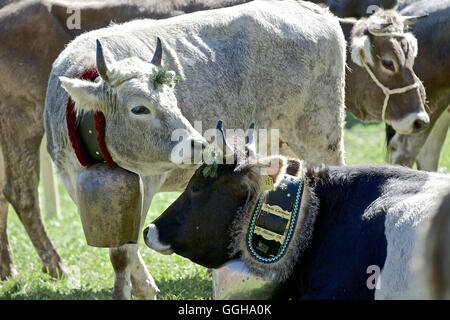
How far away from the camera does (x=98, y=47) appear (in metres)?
4.74

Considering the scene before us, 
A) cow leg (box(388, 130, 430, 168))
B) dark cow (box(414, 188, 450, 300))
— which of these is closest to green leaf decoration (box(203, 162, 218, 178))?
dark cow (box(414, 188, 450, 300))

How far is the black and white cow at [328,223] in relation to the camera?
3869 mm

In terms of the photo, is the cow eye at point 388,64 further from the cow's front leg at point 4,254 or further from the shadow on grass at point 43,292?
the cow's front leg at point 4,254

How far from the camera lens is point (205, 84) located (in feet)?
19.0

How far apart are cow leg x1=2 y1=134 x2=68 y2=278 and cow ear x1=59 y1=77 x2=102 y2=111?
2.34m

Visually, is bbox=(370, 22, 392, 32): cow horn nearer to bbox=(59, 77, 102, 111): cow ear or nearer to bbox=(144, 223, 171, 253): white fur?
bbox=(59, 77, 102, 111): cow ear

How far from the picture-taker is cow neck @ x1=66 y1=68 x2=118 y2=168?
501 cm

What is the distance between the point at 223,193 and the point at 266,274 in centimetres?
52

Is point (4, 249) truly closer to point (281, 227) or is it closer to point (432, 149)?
point (281, 227)

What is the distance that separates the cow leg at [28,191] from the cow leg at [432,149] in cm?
429

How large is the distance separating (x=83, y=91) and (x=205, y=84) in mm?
1232

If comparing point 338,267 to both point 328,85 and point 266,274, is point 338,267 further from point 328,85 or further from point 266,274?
point 328,85

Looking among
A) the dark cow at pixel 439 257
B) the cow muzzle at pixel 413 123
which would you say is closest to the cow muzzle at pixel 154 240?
the dark cow at pixel 439 257
